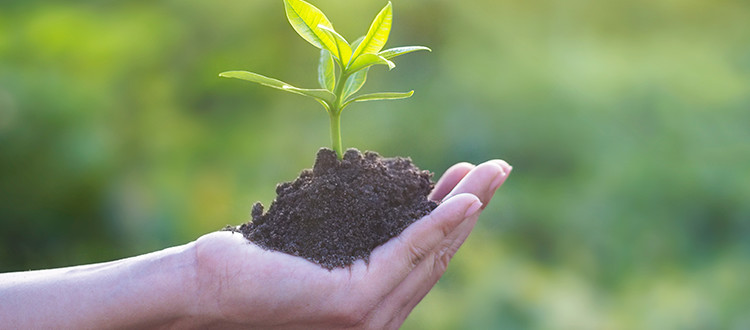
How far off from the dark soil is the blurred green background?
1130mm

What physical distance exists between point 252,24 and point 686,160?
2.00 meters

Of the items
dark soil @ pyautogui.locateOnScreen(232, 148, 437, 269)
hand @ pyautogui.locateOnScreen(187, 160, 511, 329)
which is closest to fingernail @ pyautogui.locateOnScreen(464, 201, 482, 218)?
hand @ pyautogui.locateOnScreen(187, 160, 511, 329)

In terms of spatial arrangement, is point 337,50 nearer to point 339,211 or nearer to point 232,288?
point 339,211

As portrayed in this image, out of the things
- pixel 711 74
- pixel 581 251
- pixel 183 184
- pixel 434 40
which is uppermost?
pixel 711 74

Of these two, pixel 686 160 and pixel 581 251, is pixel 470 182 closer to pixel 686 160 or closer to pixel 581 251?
pixel 581 251

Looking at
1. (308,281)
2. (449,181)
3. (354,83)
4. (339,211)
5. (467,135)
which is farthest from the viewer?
(467,135)

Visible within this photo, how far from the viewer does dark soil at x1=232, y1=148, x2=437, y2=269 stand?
1171mm

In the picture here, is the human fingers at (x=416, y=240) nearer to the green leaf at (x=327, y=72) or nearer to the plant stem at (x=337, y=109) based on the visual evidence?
the plant stem at (x=337, y=109)

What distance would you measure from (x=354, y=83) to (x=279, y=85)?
198 mm

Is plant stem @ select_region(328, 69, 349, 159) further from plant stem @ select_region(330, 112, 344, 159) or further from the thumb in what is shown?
the thumb

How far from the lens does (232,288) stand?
3.73 ft

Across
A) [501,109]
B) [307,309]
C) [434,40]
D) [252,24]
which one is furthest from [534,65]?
[307,309]

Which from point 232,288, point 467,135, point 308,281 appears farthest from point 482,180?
point 467,135

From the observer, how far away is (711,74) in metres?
2.89
